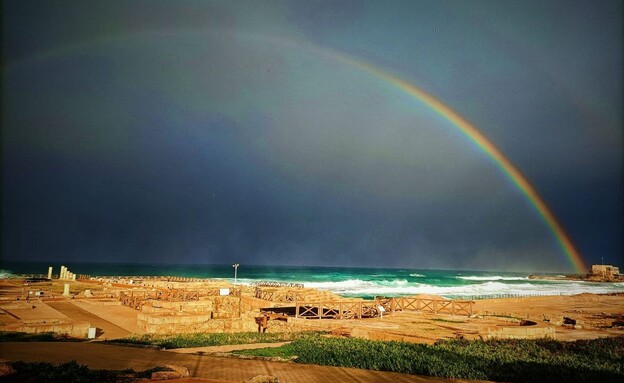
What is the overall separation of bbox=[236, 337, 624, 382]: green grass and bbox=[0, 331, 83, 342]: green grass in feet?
25.3

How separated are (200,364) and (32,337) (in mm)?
9093

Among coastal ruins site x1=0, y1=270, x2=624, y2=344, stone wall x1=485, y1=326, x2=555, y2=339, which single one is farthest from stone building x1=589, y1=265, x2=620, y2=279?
stone wall x1=485, y1=326, x2=555, y2=339

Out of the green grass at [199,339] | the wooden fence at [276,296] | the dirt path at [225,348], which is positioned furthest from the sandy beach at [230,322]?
the dirt path at [225,348]

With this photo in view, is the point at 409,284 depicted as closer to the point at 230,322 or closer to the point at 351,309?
the point at 351,309

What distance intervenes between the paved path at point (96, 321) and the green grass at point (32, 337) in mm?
2034

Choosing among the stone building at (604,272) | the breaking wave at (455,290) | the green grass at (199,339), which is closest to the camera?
the green grass at (199,339)

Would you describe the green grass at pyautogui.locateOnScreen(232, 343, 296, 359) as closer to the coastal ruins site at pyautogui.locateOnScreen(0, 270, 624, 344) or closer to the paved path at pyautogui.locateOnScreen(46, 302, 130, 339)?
the coastal ruins site at pyautogui.locateOnScreen(0, 270, 624, 344)

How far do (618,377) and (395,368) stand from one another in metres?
6.84

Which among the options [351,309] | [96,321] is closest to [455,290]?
[351,309]

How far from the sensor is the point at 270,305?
3406 centimetres

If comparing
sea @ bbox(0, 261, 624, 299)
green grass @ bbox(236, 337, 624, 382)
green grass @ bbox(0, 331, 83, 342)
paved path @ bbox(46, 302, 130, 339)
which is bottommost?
sea @ bbox(0, 261, 624, 299)

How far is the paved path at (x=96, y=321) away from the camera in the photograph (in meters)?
20.1

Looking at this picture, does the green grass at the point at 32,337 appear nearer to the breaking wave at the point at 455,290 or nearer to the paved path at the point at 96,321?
the paved path at the point at 96,321

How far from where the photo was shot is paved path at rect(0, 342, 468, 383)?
35.7 feet
